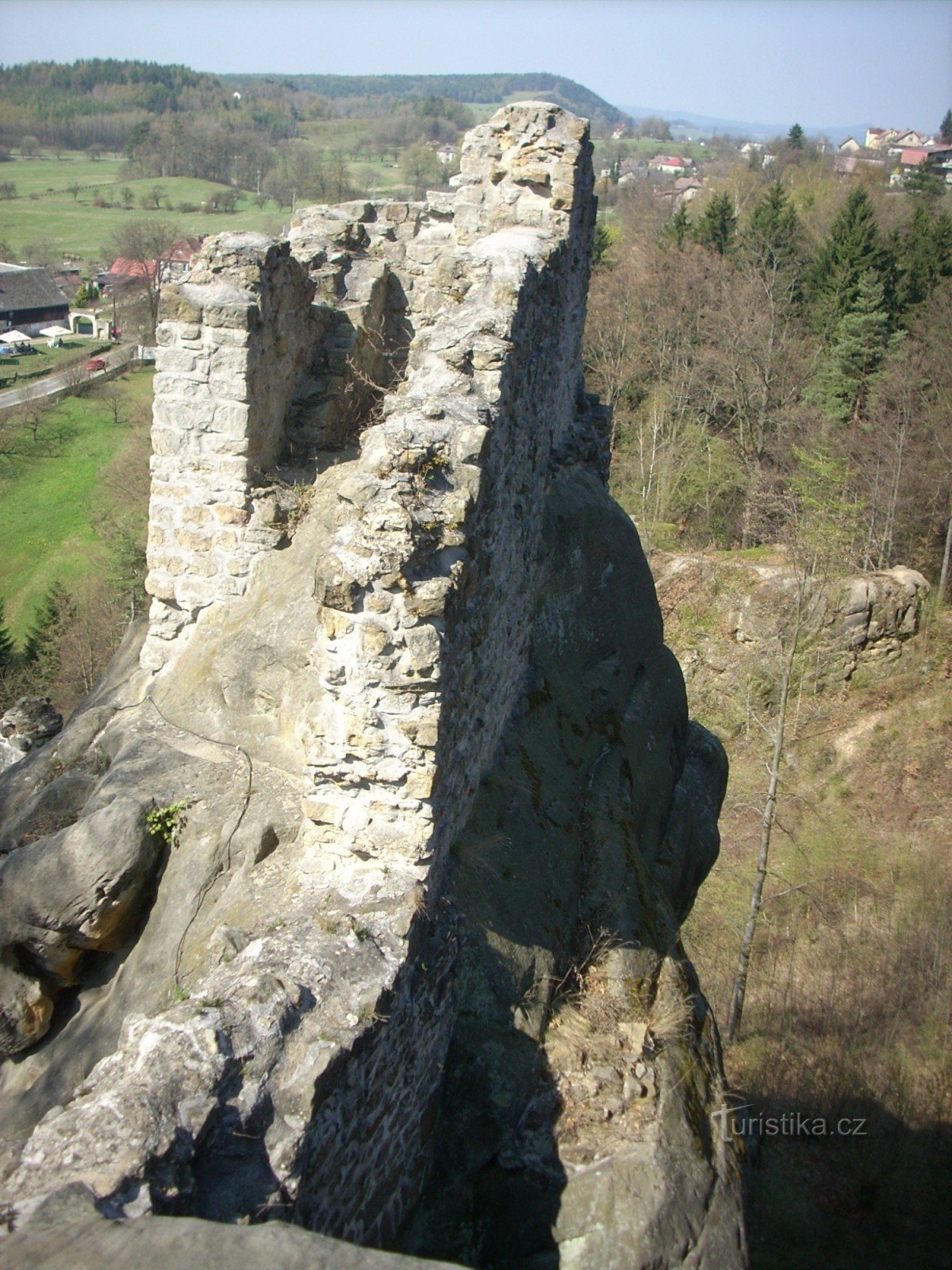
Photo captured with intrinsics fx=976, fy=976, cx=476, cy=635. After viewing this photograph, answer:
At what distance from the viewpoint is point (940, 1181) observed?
10500 mm

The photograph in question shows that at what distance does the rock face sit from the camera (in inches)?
147

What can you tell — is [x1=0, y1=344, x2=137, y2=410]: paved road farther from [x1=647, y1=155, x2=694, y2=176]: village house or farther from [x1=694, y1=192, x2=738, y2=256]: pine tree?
[x1=647, y1=155, x2=694, y2=176]: village house

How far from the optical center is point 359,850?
475cm

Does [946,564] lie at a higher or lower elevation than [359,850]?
lower

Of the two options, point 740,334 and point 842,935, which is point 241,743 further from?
point 740,334

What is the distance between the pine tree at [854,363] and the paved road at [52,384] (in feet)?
101

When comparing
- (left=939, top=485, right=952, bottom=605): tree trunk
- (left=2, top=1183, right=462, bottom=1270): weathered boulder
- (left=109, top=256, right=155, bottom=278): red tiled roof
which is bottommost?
(left=939, top=485, right=952, bottom=605): tree trunk

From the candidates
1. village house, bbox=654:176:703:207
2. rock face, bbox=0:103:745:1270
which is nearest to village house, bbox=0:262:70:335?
village house, bbox=654:176:703:207

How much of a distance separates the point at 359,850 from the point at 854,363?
97.9 ft

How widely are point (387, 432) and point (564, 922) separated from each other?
325 cm

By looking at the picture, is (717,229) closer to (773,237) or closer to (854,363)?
(773,237)

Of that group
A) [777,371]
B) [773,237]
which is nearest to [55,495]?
[777,371]

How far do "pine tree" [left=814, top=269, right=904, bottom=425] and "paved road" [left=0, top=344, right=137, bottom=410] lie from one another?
30.9 meters

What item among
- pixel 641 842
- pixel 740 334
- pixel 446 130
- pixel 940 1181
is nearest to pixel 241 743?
pixel 641 842
